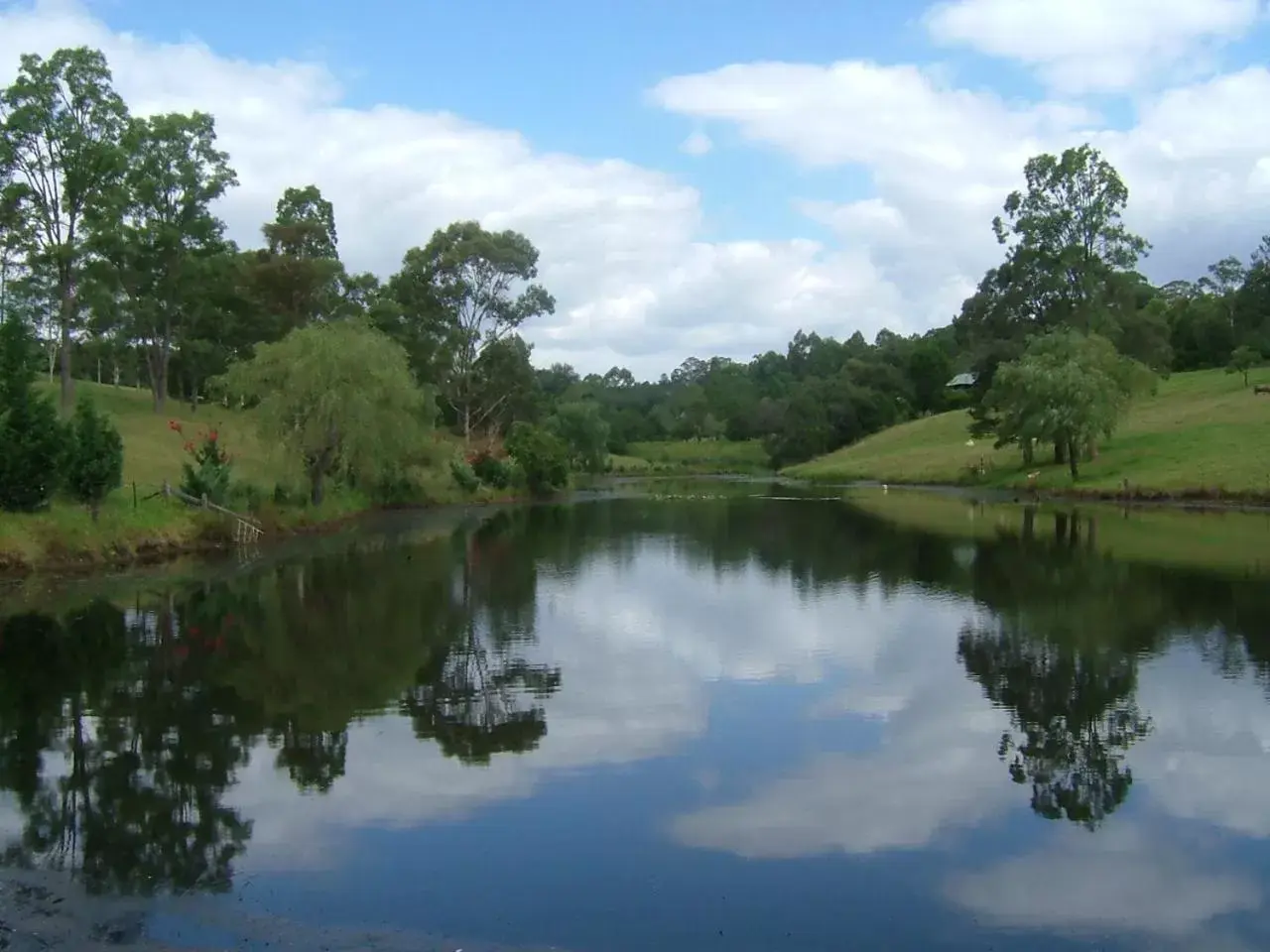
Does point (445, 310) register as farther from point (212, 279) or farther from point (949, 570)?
point (949, 570)

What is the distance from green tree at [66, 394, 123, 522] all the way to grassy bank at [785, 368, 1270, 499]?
139 ft

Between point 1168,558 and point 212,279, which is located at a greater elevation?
point 212,279

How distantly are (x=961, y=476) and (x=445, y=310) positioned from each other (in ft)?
116

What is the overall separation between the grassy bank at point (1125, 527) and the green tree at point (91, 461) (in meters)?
25.7

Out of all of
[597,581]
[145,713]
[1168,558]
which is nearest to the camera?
[145,713]

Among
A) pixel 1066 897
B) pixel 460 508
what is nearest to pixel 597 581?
pixel 1066 897

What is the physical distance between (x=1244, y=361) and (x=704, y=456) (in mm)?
67020

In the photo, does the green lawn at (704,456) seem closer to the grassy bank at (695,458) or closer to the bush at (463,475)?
the grassy bank at (695,458)

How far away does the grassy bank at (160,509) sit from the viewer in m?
28.0

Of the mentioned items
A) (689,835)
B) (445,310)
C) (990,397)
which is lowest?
(689,835)

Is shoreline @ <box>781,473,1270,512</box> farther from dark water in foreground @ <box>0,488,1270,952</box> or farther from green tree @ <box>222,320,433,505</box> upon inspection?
green tree @ <box>222,320,433,505</box>

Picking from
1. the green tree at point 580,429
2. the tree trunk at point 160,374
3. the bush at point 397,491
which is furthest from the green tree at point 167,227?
the green tree at point 580,429

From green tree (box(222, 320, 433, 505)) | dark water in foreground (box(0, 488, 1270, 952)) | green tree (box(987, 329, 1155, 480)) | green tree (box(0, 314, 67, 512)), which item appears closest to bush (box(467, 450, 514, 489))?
green tree (box(222, 320, 433, 505))

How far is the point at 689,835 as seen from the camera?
32.0 feet
